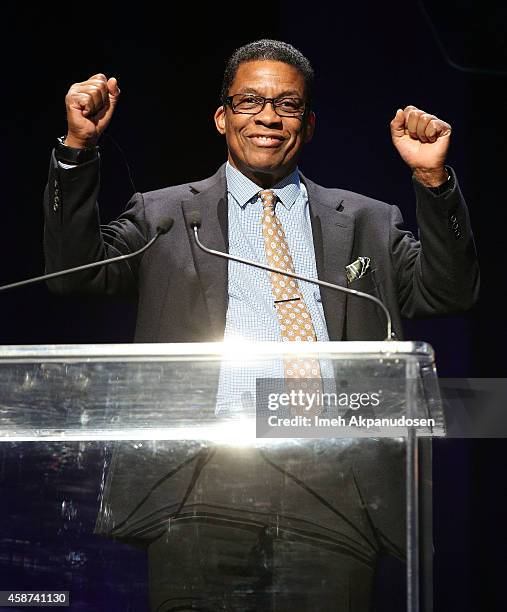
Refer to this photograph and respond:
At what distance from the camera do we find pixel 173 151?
3.00m

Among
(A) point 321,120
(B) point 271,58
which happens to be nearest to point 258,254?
(B) point 271,58

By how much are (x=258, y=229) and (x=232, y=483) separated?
2.57ft

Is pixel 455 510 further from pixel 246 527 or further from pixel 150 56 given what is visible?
pixel 246 527

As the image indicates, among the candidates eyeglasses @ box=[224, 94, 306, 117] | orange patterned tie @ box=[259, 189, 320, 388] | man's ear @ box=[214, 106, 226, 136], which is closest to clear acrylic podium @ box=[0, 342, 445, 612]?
orange patterned tie @ box=[259, 189, 320, 388]

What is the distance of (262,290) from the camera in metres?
1.94

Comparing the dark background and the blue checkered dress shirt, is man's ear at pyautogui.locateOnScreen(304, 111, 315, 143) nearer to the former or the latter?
the blue checkered dress shirt

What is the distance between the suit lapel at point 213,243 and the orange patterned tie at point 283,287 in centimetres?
8

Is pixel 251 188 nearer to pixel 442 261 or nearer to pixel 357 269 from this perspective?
pixel 357 269

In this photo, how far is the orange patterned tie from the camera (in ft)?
6.14

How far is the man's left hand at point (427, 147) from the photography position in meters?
1.90

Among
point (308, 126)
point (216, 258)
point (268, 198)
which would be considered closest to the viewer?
point (216, 258)

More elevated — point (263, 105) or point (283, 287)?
point (263, 105)

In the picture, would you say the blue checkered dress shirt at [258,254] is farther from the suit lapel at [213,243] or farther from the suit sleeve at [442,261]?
the suit sleeve at [442,261]

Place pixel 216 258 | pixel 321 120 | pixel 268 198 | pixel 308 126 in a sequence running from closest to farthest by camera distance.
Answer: pixel 216 258, pixel 268 198, pixel 308 126, pixel 321 120
